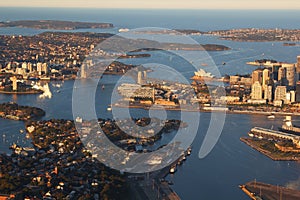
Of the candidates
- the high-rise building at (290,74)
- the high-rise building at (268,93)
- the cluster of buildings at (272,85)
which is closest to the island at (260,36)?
the cluster of buildings at (272,85)

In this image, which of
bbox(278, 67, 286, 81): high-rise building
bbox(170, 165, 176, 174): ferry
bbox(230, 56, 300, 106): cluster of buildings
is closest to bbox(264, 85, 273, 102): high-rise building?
bbox(230, 56, 300, 106): cluster of buildings

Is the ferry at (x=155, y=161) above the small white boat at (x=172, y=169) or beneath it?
above

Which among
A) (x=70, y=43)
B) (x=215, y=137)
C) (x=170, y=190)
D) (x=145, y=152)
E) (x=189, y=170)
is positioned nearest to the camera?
(x=170, y=190)

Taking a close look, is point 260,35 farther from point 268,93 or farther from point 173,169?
point 173,169

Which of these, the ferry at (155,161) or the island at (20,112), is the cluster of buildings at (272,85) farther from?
the ferry at (155,161)

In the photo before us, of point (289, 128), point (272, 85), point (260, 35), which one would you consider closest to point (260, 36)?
point (260, 35)

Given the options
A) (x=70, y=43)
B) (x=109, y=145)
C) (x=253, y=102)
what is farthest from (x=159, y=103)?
(x=70, y=43)

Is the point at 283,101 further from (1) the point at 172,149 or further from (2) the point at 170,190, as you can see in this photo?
(2) the point at 170,190
